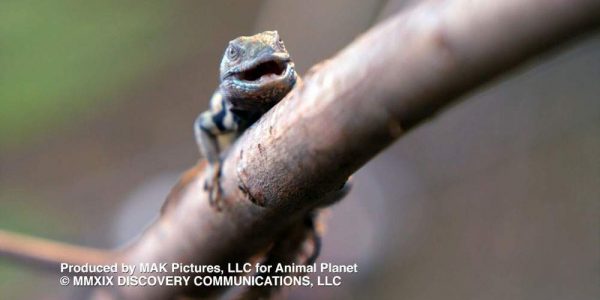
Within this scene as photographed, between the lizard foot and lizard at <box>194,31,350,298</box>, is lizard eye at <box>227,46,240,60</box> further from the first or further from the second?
the lizard foot

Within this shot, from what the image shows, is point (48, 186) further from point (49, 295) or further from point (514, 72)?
point (514, 72)

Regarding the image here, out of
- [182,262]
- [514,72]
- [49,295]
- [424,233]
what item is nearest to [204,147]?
[182,262]

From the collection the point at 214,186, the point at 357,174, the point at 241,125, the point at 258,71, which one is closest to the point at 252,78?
the point at 258,71

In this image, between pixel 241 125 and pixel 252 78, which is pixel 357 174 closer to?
pixel 241 125

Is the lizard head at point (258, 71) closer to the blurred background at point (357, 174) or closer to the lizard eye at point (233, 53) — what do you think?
the lizard eye at point (233, 53)

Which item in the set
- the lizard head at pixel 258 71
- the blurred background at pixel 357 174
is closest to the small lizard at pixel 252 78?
the lizard head at pixel 258 71

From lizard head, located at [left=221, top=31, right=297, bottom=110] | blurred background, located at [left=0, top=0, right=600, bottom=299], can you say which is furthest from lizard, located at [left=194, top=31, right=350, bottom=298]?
blurred background, located at [left=0, top=0, right=600, bottom=299]
